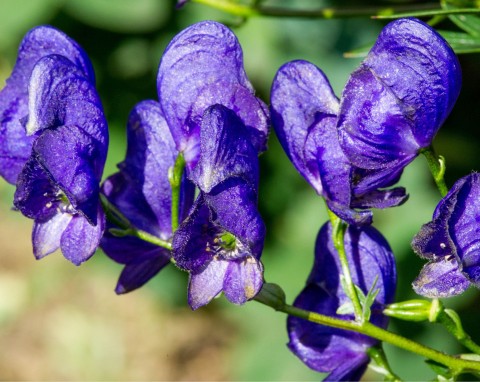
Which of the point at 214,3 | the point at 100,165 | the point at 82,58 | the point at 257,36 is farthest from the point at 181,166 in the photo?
the point at 257,36

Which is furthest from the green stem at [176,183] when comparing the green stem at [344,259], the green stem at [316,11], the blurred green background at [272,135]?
the blurred green background at [272,135]

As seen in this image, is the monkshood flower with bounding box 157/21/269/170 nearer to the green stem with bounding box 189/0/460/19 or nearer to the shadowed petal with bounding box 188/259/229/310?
the shadowed petal with bounding box 188/259/229/310

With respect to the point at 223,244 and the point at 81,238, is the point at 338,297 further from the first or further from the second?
the point at 81,238

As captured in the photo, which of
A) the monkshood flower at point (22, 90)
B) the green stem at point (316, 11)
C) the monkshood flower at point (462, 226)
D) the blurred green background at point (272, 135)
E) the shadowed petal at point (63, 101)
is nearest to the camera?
the monkshood flower at point (462, 226)

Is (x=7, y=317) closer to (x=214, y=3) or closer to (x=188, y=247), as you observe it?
(x=214, y=3)

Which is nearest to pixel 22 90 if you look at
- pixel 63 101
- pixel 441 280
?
pixel 63 101

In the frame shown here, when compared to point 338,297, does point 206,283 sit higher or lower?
higher

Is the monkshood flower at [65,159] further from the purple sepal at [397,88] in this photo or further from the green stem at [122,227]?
the purple sepal at [397,88]

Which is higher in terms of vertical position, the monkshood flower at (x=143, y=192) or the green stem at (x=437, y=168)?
the green stem at (x=437, y=168)
